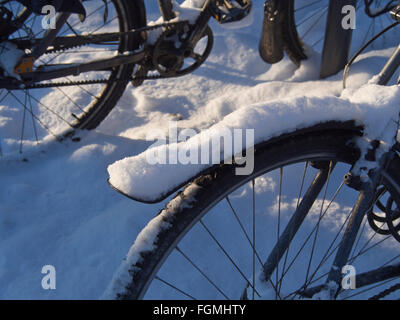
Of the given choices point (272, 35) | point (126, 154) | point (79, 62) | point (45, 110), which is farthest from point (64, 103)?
point (272, 35)

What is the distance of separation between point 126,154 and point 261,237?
101 cm

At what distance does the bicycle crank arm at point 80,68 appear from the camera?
2.35 metres

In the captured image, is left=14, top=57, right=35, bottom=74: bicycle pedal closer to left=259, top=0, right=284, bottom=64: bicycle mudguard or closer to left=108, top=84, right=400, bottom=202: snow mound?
left=108, top=84, right=400, bottom=202: snow mound

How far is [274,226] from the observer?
2223 millimetres

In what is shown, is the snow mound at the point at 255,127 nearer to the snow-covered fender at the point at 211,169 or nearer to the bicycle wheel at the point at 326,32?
the snow-covered fender at the point at 211,169

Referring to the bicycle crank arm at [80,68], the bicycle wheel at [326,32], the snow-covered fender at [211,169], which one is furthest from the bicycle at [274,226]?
the bicycle wheel at [326,32]

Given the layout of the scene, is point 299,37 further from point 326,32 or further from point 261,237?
point 261,237

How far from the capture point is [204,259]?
2105mm

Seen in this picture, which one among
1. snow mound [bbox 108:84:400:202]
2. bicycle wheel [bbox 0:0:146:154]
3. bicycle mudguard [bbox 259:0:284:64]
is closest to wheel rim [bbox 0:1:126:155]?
bicycle wheel [bbox 0:0:146:154]

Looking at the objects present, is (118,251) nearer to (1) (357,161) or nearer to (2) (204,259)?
(2) (204,259)

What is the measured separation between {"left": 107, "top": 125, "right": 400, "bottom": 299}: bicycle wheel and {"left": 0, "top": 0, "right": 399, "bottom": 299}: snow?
0.03m
